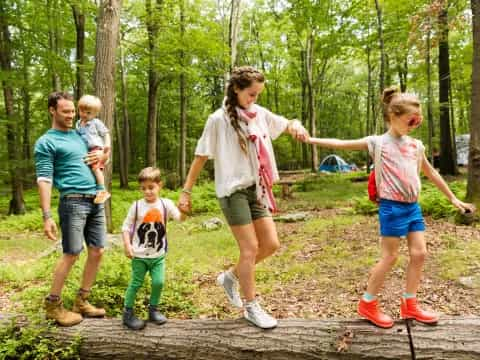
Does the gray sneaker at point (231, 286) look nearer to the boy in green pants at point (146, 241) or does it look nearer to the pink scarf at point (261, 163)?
the boy in green pants at point (146, 241)

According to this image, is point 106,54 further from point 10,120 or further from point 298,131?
point 10,120

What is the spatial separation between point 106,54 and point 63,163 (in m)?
5.19

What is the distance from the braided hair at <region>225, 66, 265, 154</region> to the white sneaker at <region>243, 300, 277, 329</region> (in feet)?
4.30

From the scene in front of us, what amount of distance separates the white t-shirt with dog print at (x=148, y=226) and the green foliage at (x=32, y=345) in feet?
3.22

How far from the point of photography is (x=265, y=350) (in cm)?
301

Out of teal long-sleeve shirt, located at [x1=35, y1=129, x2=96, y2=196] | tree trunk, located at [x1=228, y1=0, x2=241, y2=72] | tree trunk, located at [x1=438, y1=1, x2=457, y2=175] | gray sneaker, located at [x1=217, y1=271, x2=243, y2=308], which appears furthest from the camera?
tree trunk, located at [x1=438, y1=1, x2=457, y2=175]

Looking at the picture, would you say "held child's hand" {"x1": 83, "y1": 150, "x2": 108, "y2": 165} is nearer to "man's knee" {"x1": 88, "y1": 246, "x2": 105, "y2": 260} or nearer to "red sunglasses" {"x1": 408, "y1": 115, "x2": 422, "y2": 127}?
"man's knee" {"x1": 88, "y1": 246, "x2": 105, "y2": 260}

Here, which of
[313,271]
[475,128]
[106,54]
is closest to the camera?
[313,271]

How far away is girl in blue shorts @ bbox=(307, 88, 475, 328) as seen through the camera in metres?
2.89

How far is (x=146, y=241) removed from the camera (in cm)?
334

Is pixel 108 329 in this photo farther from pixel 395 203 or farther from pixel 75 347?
pixel 395 203

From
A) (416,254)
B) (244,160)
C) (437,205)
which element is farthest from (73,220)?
(437,205)

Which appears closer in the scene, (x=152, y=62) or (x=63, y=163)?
(x=63, y=163)

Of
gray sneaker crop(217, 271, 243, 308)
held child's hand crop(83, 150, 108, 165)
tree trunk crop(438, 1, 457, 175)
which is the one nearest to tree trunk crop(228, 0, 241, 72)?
tree trunk crop(438, 1, 457, 175)
